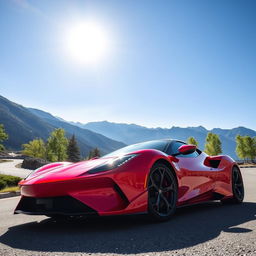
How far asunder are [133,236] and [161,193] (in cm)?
102

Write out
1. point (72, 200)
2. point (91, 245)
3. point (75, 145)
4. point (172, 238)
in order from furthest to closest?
point (75, 145), point (72, 200), point (172, 238), point (91, 245)

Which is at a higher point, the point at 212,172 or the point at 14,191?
the point at 212,172

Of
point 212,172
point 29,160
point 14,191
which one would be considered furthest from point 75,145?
point 212,172

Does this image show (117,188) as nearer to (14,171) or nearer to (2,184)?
(2,184)

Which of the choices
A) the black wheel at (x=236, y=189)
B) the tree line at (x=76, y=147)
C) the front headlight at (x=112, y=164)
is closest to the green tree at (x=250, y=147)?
the tree line at (x=76, y=147)

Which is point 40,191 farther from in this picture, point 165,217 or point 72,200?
point 165,217

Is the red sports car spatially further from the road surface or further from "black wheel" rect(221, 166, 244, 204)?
the road surface

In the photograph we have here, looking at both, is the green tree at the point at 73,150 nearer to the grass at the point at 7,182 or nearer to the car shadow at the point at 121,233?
the grass at the point at 7,182

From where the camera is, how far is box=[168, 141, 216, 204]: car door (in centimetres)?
442

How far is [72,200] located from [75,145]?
232ft

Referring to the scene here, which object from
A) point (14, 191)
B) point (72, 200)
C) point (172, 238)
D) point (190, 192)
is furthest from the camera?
point (14, 191)

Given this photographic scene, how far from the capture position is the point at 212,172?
5.40m

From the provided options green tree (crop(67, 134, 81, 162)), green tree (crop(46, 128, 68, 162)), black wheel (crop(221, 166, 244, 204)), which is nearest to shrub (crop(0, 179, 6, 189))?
black wheel (crop(221, 166, 244, 204))

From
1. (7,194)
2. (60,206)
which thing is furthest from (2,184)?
(60,206)
